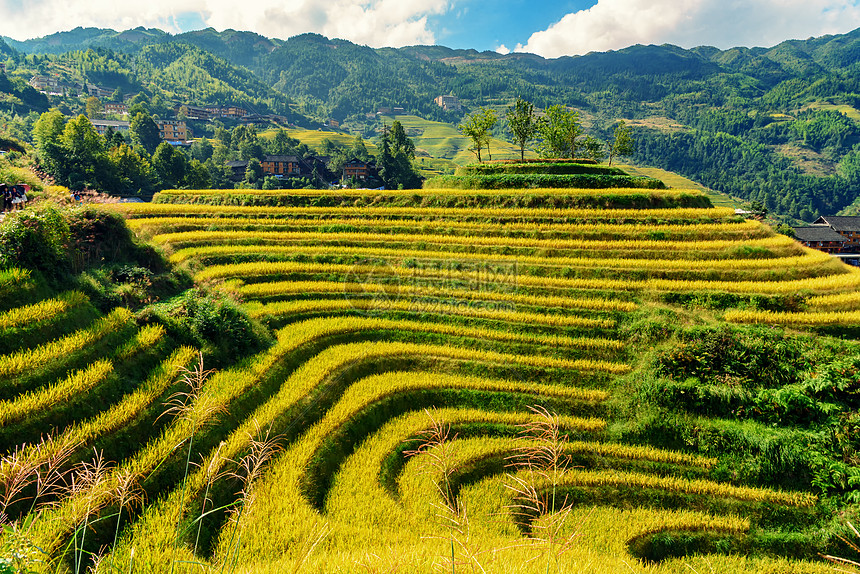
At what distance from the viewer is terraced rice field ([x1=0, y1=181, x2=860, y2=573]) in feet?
25.9

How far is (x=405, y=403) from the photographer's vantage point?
15.1 metres

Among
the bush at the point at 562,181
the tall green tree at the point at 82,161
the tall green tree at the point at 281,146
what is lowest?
the bush at the point at 562,181

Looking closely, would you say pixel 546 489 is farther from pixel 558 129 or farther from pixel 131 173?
pixel 131 173

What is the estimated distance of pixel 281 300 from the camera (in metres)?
19.9

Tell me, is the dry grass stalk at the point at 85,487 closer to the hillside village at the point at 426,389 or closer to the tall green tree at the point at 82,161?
the hillside village at the point at 426,389

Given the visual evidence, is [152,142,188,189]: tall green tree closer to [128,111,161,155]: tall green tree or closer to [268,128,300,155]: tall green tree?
[128,111,161,155]: tall green tree

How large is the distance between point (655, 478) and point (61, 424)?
679 inches

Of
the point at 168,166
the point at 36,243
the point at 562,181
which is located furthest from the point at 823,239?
the point at 168,166

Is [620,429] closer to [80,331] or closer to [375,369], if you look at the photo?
[375,369]

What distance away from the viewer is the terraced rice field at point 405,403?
7.89 metres

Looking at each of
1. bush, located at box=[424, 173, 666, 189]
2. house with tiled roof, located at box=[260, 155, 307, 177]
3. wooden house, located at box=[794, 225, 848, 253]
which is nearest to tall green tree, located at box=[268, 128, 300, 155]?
house with tiled roof, located at box=[260, 155, 307, 177]

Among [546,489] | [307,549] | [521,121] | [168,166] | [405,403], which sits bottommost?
[405,403]

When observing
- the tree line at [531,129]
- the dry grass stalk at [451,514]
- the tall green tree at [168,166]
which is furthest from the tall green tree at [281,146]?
the dry grass stalk at [451,514]

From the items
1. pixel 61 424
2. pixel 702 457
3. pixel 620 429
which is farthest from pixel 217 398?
pixel 702 457
